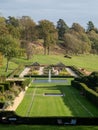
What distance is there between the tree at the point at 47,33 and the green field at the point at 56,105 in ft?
240

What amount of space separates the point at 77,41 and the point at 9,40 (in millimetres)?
55148

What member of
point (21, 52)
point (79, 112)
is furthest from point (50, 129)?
point (21, 52)

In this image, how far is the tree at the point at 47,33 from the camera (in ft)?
404

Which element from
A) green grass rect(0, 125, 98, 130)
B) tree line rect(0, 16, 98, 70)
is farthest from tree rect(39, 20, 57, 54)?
green grass rect(0, 125, 98, 130)

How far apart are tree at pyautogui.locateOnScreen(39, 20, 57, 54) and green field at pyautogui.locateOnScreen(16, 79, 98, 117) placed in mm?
73094

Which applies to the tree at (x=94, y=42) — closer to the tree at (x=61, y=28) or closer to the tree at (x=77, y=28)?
the tree at (x=77, y=28)

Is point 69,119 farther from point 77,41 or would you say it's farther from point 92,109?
point 77,41

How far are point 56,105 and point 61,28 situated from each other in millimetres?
125785

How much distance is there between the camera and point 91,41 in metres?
150

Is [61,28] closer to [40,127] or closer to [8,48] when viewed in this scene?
[8,48]

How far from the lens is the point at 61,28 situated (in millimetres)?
162750

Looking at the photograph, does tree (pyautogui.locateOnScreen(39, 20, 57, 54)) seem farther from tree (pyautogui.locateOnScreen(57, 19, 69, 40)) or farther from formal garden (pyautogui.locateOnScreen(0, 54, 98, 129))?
formal garden (pyautogui.locateOnScreen(0, 54, 98, 129))

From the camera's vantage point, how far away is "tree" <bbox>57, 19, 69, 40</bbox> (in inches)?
6299

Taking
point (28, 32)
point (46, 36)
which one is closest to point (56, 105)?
point (46, 36)
